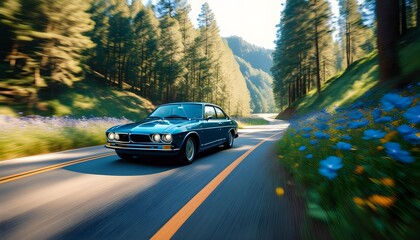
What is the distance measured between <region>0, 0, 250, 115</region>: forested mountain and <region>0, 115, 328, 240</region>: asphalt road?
62.4 ft

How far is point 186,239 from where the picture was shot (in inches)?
89.4

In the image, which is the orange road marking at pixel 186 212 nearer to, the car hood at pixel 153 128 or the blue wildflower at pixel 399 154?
the car hood at pixel 153 128

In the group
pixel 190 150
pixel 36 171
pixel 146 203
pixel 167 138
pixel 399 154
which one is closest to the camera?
pixel 399 154

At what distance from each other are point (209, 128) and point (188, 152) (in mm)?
1293

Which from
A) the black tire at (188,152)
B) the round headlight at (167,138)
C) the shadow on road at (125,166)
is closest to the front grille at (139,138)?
the round headlight at (167,138)

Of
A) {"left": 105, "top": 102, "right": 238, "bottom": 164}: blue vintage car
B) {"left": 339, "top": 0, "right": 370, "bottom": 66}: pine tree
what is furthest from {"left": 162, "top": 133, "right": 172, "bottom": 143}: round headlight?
{"left": 339, "top": 0, "right": 370, "bottom": 66}: pine tree

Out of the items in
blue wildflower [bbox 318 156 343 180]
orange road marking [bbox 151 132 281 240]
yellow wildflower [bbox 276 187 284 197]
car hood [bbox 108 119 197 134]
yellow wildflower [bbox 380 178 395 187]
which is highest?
car hood [bbox 108 119 197 134]

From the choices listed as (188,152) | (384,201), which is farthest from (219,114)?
(384,201)

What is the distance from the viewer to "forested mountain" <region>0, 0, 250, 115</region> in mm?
20359

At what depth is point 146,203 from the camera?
10.6 ft

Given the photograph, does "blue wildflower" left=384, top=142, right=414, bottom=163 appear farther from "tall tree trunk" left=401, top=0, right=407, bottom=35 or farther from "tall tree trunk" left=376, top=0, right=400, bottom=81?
"tall tree trunk" left=401, top=0, right=407, bottom=35

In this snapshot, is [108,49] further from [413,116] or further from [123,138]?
[413,116]

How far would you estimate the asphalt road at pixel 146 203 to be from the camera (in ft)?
8.00

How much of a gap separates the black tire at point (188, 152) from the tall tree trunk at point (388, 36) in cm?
806
